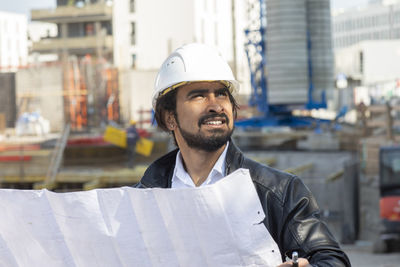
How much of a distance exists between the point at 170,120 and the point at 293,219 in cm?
82

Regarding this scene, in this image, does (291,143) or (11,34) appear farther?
(11,34)

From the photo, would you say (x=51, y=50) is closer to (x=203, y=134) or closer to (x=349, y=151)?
(x=349, y=151)

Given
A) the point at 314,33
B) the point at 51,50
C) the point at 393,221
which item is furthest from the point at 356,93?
the point at 393,221

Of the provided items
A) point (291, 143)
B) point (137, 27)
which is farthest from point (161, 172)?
point (137, 27)

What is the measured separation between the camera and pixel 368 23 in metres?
148

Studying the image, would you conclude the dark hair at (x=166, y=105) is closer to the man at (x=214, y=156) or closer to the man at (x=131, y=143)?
the man at (x=214, y=156)

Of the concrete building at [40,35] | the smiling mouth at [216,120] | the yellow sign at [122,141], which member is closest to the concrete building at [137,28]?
the concrete building at [40,35]

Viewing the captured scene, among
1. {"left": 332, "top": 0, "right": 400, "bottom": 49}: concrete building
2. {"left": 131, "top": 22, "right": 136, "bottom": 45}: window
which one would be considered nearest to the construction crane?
{"left": 131, "top": 22, "right": 136, "bottom": 45}: window

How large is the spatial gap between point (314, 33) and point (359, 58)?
74063 mm

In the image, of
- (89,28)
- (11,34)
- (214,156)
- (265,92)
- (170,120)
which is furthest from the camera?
(11,34)

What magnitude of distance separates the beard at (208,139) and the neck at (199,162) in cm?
4

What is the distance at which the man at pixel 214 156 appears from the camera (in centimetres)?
255

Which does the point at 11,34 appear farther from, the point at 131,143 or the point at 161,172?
the point at 161,172

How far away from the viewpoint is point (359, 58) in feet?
324
